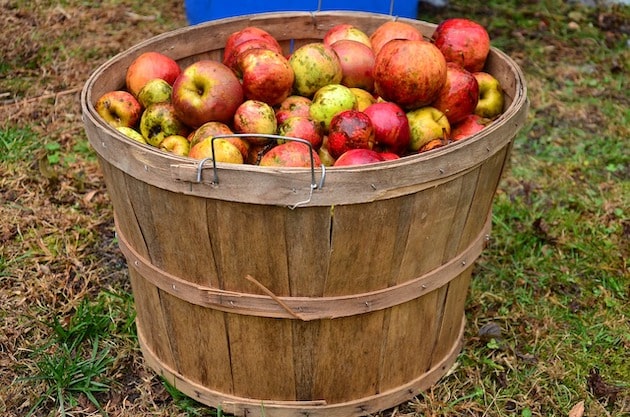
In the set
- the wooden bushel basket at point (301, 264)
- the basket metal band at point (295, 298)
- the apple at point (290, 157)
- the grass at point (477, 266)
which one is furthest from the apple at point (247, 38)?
the grass at point (477, 266)

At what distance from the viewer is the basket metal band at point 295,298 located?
2182 mm

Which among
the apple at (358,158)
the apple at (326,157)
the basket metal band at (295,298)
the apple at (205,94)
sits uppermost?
the apple at (205,94)

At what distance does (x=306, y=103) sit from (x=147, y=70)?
0.62 m

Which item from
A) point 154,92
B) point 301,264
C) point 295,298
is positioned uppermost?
point 154,92

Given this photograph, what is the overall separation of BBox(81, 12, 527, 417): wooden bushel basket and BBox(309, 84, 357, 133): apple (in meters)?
0.50

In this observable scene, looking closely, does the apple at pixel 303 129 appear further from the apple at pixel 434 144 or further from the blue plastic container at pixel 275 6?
the blue plastic container at pixel 275 6

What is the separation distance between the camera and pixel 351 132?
225 cm

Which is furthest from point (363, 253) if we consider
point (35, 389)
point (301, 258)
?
point (35, 389)

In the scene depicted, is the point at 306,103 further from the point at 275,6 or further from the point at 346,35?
the point at 275,6

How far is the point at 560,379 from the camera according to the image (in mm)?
2834

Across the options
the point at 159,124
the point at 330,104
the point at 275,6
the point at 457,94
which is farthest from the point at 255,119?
the point at 275,6

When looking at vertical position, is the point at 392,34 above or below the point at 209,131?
above

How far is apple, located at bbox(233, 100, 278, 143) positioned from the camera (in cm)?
235

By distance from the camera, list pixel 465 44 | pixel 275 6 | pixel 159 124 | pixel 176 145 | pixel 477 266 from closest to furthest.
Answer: pixel 176 145
pixel 159 124
pixel 465 44
pixel 477 266
pixel 275 6
